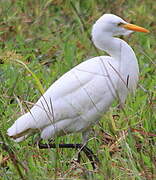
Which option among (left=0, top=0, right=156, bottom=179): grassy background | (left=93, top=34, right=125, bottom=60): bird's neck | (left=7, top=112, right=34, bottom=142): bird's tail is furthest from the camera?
(left=93, top=34, right=125, bottom=60): bird's neck

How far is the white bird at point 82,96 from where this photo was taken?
14.0ft

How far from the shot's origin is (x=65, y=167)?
387 cm

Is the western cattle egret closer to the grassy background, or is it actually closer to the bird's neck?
the bird's neck

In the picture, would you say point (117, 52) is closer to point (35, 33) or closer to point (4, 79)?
point (4, 79)

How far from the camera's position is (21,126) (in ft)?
13.9

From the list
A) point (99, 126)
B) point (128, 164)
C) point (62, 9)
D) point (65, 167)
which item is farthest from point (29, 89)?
point (62, 9)

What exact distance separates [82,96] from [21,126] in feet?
1.39

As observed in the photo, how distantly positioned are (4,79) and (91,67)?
1197 mm

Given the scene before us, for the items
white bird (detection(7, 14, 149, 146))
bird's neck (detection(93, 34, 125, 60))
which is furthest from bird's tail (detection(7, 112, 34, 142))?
bird's neck (detection(93, 34, 125, 60))

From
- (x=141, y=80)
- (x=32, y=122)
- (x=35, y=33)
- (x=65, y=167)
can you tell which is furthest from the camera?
(x=35, y=33)

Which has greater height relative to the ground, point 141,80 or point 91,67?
point 91,67

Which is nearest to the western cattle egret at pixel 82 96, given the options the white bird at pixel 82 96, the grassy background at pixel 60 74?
the white bird at pixel 82 96

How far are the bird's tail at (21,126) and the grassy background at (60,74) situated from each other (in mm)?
64

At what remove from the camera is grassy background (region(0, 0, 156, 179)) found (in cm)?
352
